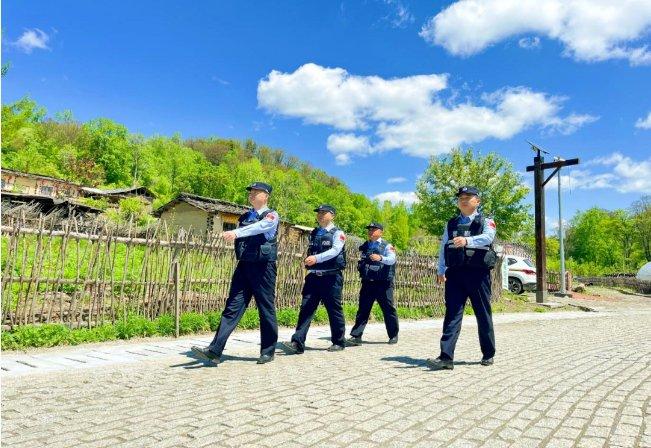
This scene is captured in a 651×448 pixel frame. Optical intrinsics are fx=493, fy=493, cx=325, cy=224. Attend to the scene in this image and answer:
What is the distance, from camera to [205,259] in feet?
27.5

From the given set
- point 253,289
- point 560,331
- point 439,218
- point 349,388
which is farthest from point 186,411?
point 439,218

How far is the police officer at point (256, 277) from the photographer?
5336 mm

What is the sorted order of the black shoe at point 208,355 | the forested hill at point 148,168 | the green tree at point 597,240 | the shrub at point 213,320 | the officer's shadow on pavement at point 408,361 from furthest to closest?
1. the green tree at point 597,240
2. the forested hill at point 148,168
3. the shrub at point 213,320
4. the officer's shadow on pavement at point 408,361
5. the black shoe at point 208,355

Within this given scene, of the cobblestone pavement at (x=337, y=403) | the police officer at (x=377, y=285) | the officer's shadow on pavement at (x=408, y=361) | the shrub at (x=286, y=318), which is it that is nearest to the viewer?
the cobblestone pavement at (x=337, y=403)

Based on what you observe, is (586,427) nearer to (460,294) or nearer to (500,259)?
(460,294)

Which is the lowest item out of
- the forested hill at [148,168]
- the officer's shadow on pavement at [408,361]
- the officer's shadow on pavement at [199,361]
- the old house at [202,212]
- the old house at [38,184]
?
the officer's shadow on pavement at [199,361]

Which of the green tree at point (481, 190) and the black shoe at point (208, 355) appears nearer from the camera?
the black shoe at point (208, 355)

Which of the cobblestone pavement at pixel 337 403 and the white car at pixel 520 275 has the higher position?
the white car at pixel 520 275

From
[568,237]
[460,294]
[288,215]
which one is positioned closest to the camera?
[460,294]

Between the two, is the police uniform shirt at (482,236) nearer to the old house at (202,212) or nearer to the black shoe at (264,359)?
the black shoe at (264,359)

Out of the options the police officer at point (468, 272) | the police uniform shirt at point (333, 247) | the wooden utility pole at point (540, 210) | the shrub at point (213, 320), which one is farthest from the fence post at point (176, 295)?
the wooden utility pole at point (540, 210)

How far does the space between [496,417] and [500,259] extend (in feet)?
46.0

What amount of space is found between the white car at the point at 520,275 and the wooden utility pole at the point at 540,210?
2.98 m

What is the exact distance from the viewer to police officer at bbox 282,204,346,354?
20.5 feet
